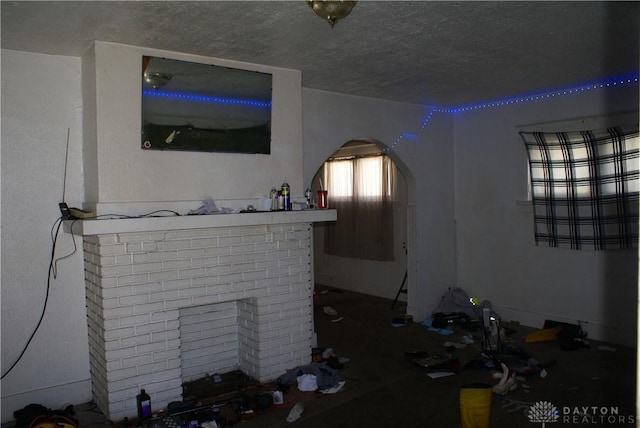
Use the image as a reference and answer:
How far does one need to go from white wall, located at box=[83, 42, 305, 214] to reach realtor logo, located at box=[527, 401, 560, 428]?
2.55 meters

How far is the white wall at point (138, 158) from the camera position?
327cm

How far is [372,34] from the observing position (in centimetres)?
317

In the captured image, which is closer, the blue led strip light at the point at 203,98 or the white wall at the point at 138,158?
the white wall at the point at 138,158

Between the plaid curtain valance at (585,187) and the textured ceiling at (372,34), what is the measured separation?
730 mm

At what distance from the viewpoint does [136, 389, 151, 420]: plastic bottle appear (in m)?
3.25

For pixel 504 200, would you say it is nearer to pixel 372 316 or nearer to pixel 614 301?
pixel 614 301

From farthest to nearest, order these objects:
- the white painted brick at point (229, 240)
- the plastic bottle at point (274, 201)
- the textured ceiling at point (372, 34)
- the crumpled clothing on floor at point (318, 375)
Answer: the plastic bottle at point (274, 201), the crumpled clothing on floor at point (318, 375), the white painted brick at point (229, 240), the textured ceiling at point (372, 34)

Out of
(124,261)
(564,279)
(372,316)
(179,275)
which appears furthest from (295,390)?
(564,279)

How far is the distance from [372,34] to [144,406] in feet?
9.53

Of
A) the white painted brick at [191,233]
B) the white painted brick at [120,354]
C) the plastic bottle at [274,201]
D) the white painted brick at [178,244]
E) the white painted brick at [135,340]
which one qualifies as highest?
the plastic bottle at [274,201]

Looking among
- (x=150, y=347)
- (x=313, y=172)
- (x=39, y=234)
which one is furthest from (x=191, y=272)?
(x=313, y=172)

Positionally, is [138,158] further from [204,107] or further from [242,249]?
[242,249]

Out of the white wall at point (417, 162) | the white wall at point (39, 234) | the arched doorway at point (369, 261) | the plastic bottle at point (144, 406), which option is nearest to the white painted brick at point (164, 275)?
the white wall at point (39, 234)

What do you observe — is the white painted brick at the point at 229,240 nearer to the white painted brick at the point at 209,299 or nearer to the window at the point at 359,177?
the white painted brick at the point at 209,299
